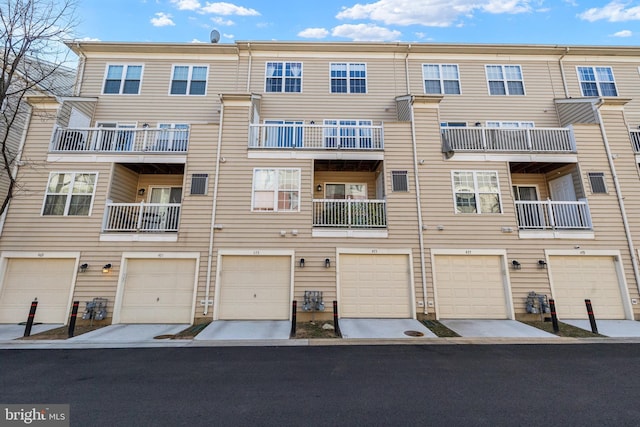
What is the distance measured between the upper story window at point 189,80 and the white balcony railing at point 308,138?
14.2ft

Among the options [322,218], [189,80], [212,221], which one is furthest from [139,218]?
[189,80]

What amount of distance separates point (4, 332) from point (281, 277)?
7856 mm

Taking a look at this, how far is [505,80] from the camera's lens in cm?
1216

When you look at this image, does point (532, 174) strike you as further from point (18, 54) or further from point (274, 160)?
point (18, 54)

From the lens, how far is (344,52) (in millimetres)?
12211

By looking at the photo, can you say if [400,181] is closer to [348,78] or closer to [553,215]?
[553,215]

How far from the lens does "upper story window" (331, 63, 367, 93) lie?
1209 centimetres

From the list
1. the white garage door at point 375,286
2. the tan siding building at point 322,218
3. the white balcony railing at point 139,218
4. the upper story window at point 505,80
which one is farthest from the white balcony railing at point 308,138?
the upper story window at point 505,80

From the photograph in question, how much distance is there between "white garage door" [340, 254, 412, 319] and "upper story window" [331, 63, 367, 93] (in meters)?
7.88

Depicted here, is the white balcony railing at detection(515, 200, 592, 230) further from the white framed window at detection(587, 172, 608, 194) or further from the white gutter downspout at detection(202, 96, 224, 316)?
the white gutter downspout at detection(202, 96, 224, 316)

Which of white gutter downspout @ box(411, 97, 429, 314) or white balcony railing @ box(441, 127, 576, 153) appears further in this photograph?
white balcony railing @ box(441, 127, 576, 153)

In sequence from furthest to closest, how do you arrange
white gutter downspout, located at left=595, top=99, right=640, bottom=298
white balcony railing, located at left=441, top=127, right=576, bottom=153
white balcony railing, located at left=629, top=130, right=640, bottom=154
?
white balcony railing, located at left=441, top=127, right=576, bottom=153, white balcony railing, located at left=629, top=130, right=640, bottom=154, white gutter downspout, located at left=595, top=99, right=640, bottom=298

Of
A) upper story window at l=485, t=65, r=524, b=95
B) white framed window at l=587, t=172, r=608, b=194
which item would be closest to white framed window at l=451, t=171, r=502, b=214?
white framed window at l=587, t=172, r=608, b=194

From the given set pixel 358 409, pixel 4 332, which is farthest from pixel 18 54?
pixel 358 409
